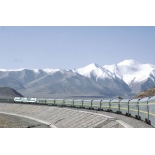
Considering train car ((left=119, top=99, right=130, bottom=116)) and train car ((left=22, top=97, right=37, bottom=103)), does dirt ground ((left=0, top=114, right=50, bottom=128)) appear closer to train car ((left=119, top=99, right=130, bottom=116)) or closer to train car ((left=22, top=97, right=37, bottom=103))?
train car ((left=119, top=99, right=130, bottom=116))

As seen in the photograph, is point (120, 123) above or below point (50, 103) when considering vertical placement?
below

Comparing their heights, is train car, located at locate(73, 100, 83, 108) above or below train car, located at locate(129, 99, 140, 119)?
above

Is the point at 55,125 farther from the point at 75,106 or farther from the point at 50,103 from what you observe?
the point at 50,103

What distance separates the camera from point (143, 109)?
123 ft

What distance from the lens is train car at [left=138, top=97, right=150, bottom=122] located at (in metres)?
35.6

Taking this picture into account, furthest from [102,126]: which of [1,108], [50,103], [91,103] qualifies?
[1,108]

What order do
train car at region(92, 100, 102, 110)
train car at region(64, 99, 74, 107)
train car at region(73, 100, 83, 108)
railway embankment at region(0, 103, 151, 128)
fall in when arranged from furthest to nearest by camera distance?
train car at region(64, 99, 74, 107)
train car at region(73, 100, 83, 108)
train car at region(92, 100, 102, 110)
railway embankment at region(0, 103, 151, 128)

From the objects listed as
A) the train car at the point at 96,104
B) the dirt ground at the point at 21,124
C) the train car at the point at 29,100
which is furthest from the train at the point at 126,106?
the train car at the point at 29,100

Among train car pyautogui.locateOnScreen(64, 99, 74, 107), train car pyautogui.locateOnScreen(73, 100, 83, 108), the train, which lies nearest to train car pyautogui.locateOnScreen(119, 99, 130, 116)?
the train

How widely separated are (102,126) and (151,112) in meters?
10.8

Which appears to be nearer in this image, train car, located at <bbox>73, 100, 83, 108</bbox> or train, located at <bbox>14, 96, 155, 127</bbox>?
train, located at <bbox>14, 96, 155, 127</bbox>

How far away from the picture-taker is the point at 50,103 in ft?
319

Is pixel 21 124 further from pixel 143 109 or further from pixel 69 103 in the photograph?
pixel 143 109

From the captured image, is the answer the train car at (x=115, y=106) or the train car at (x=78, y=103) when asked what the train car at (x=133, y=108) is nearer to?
the train car at (x=115, y=106)
